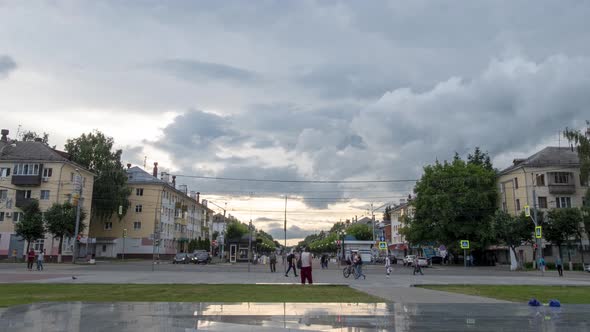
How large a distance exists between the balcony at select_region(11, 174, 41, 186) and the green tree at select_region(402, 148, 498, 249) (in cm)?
5247

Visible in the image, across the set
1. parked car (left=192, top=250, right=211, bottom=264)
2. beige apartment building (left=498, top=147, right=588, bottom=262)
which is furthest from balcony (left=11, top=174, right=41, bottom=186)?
beige apartment building (left=498, top=147, right=588, bottom=262)

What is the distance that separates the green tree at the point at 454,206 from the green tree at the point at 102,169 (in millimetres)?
44882

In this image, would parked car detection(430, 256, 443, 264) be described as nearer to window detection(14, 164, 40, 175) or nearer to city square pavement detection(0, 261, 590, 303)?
city square pavement detection(0, 261, 590, 303)

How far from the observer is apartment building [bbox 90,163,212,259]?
269 feet

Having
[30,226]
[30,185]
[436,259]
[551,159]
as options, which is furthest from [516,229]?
[30,185]

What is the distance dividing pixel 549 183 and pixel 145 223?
210 ft

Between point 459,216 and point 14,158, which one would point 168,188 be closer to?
point 14,158

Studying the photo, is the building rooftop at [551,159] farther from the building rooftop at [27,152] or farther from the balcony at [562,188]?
the building rooftop at [27,152]

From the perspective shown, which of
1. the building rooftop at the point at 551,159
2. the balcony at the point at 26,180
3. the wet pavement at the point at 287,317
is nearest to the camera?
the wet pavement at the point at 287,317

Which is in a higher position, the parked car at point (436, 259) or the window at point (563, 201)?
the window at point (563, 201)

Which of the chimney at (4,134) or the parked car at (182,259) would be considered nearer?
the parked car at (182,259)

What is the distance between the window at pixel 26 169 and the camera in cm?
6325

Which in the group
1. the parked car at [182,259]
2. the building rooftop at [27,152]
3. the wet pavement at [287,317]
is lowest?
the wet pavement at [287,317]

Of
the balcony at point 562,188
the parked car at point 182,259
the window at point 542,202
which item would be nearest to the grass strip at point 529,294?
the window at point 542,202
